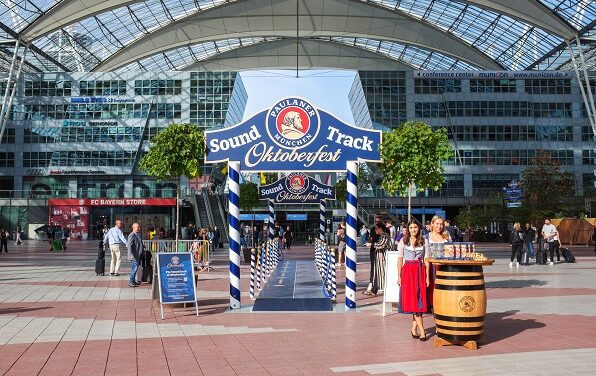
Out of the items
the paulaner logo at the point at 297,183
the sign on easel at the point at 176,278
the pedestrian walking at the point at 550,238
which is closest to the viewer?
the sign on easel at the point at 176,278

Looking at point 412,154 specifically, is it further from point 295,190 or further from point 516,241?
point 295,190

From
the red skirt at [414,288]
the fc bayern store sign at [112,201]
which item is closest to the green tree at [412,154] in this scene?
the red skirt at [414,288]

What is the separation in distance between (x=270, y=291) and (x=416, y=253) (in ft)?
23.1

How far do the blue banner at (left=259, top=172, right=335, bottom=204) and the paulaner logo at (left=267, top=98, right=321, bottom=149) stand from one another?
15467mm

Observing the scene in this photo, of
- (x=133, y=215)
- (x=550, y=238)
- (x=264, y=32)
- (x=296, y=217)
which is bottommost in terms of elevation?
(x=550, y=238)

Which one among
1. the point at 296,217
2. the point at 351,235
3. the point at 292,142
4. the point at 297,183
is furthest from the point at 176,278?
the point at 296,217

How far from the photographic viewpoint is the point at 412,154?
20422mm

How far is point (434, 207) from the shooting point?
75312 millimetres

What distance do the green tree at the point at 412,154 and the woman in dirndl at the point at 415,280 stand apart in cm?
1068

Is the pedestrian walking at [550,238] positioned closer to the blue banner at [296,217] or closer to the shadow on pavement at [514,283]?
the shadow on pavement at [514,283]

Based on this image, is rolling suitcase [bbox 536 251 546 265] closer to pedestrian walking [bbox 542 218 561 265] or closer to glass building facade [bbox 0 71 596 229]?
pedestrian walking [bbox 542 218 561 265]

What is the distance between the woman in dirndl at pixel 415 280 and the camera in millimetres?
9266

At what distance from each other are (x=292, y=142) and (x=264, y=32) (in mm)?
53808

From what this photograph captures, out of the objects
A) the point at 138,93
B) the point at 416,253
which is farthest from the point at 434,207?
the point at 416,253
